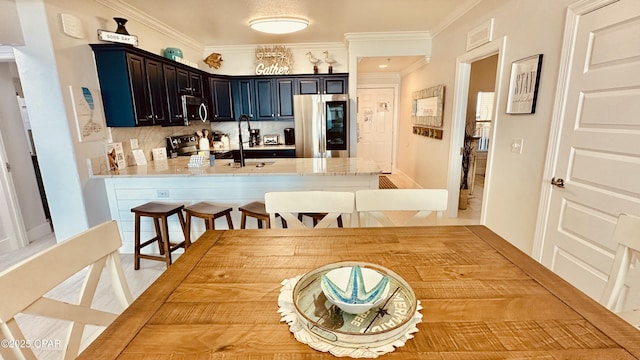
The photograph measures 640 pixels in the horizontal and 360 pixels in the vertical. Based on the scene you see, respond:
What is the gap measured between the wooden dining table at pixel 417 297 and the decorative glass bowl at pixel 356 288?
137 mm

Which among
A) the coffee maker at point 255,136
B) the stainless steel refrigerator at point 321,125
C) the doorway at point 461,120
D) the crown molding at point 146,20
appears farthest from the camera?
the coffee maker at point 255,136

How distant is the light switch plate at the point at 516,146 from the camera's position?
8.08ft

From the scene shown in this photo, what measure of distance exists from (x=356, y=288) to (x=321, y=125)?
13.1ft

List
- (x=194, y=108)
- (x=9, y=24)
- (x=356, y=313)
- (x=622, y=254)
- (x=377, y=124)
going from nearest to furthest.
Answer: (x=356, y=313), (x=622, y=254), (x=9, y=24), (x=194, y=108), (x=377, y=124)

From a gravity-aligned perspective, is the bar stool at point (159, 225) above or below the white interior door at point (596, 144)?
below

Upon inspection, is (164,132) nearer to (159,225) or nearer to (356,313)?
(159,225)

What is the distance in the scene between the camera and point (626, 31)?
156 cm

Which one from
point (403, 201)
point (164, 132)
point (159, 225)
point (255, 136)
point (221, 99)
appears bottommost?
point (159, 225)

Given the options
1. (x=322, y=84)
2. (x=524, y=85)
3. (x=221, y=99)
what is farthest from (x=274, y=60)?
(x=524, y=85)

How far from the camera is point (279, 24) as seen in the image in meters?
3.33

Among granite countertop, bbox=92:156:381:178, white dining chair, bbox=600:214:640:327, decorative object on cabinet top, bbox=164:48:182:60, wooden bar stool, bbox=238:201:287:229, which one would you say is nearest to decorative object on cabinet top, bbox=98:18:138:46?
decorative object on cabinet top, bbox=164:48:182:60

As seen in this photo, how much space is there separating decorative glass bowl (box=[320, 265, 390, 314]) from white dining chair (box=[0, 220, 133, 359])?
30.5 inches

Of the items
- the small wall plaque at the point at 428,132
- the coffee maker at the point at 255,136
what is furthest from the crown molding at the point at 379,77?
the coffee maker at the point at 255,136

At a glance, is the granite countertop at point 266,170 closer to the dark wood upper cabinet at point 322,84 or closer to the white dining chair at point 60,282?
the white dining chair at point 60,282
